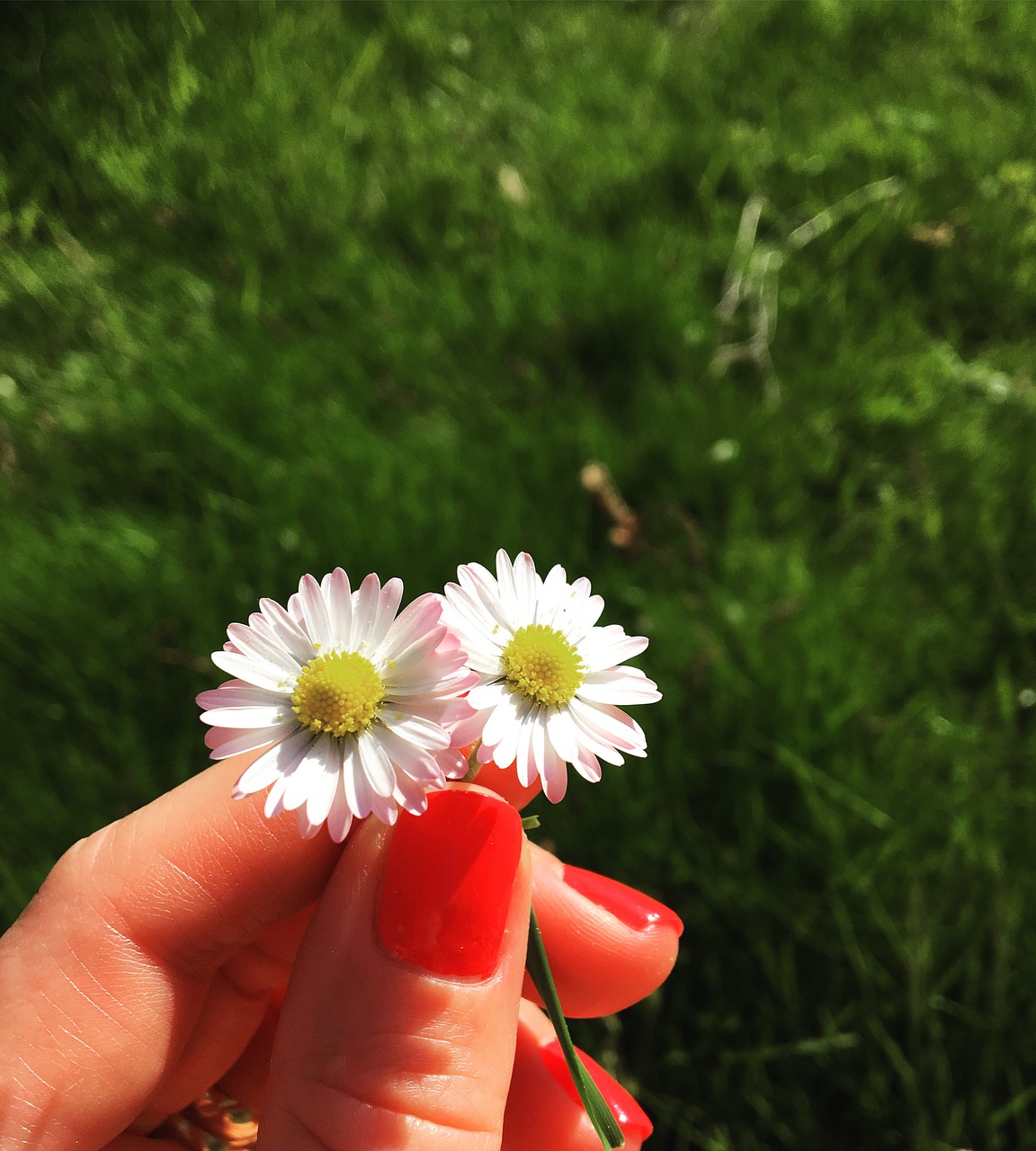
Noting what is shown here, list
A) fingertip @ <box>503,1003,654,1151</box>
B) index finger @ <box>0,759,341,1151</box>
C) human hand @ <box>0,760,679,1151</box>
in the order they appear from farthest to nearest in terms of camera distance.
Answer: fingertip @ <box>503,1003,654,1151</box> → index finger @ <box>0,759,341,1151</box> → human hand @ <box>0,760,679,1151</box>

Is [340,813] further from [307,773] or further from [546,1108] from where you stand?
[546,1108]

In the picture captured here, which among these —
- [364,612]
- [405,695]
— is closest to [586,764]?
[405,695]

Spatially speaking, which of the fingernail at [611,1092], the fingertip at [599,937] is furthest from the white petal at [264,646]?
the fingernail at [611,1092]

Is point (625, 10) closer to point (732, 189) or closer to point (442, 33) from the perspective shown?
point (442, 33)

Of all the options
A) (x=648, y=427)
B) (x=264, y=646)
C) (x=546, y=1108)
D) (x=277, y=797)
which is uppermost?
(x=648, y=427)

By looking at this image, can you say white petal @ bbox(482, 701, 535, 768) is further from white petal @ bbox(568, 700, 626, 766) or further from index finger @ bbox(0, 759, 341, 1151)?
index finger @ bbox(0, 759, 341, 1151)

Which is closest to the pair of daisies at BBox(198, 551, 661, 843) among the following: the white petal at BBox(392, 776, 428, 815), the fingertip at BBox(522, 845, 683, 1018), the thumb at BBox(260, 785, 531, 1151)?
the white petal at BBox(392, 776, 428, 815)
